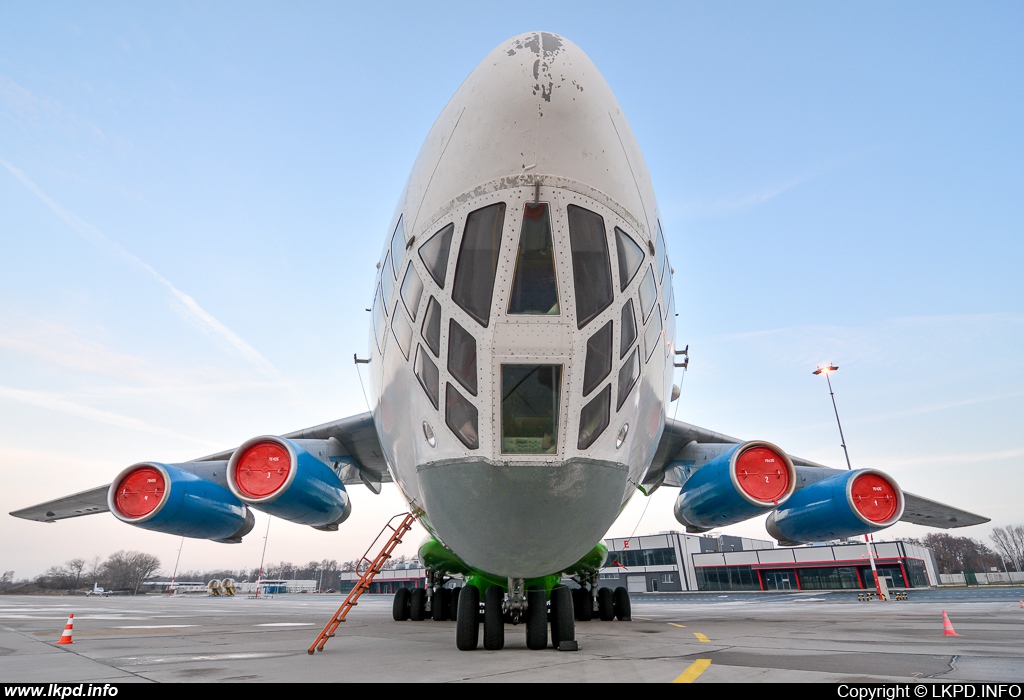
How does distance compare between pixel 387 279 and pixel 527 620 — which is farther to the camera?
pixel 527 620

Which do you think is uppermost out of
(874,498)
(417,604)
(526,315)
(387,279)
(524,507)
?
(387,279)

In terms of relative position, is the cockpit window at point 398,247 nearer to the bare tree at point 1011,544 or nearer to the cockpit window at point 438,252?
the cockpit window at point 438,252

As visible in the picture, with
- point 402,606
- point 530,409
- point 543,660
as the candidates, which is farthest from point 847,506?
Answer: point 402,606

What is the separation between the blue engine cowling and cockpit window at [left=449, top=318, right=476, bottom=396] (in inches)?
222

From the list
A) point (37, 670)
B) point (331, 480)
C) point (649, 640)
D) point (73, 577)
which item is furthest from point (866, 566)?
point (73, 577)

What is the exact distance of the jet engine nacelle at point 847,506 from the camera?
7852 mm

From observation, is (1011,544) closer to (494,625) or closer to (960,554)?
(960,554)

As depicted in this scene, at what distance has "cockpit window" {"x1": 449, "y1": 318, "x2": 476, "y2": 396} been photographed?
378 centimetres

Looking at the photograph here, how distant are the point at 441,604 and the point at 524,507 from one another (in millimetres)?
9889

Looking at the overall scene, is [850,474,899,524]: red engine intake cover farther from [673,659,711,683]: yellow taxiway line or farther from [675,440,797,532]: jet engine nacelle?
[673,659,711,683]: yellow taxiway line

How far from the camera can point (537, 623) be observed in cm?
577

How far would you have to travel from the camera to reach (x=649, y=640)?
7.20 meters

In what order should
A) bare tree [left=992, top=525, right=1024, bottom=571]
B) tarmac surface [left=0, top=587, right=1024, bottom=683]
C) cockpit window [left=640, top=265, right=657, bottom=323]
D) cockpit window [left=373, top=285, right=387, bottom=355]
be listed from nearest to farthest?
1. tarmac surface [left=0, top=587, right=1024, bottom=683]
2. cockpit window [left=640, top=265, right=657, bottom=323]
3. cockpit window [left=373, top=285, right=387, bottom=355]
4. bare tree [left=992, top=525, right=1024, bottom=571]

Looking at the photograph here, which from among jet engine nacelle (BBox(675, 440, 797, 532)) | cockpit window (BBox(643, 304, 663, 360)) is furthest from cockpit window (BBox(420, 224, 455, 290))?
jet engine nacelle (BBox(675, 440, 797, 532))
